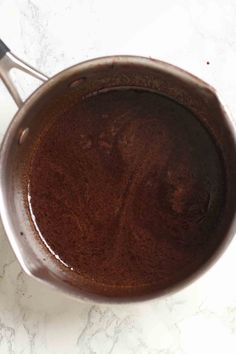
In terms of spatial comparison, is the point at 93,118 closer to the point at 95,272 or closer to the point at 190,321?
the point at 95,272

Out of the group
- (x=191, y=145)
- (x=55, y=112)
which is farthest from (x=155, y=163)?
(x=55, y=112)

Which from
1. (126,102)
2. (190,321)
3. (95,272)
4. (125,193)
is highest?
(126,102)

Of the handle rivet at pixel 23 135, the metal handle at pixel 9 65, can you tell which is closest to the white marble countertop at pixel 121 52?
the handle rivet at pixel 23 135

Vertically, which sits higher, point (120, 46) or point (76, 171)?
point (120, 46)

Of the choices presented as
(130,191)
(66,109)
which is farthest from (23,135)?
(130,191)

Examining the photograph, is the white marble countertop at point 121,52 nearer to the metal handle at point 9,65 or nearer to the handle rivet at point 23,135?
the handle rivet at point 23,135

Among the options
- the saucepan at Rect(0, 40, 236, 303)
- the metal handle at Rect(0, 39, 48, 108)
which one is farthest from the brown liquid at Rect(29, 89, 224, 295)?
the metal handle at Rect(0, 39, 48, 108)

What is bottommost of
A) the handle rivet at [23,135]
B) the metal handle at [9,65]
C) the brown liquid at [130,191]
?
the brown liquid at [130,191]
